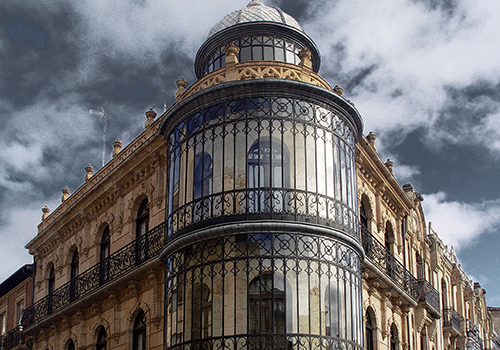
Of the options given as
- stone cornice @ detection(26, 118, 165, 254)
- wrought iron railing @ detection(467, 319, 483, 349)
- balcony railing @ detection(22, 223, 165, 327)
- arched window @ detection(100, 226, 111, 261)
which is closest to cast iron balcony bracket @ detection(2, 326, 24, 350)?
balcony railing @ detection(22, 223, 165, 327)

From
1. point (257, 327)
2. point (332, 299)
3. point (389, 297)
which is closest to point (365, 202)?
point (389, 297)

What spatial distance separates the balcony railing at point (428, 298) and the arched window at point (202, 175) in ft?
33.0

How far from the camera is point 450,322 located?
27.6m

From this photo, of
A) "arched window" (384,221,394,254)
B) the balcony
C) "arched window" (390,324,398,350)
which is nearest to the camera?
"arched window" (390,324,398,350)

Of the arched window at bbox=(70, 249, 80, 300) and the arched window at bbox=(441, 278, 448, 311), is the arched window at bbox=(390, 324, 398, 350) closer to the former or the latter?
the arched window at bbox=(70, 249, 80, 300)

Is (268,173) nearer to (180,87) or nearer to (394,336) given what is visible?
(180,87)

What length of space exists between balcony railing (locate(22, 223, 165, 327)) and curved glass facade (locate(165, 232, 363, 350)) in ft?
8.99

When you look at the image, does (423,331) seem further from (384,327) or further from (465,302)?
(465,302)

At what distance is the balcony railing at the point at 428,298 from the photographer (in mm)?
21578

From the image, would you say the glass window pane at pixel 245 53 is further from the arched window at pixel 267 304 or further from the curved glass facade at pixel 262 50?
the arched window at pixel 267 304

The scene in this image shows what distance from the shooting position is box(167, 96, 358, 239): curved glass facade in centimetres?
1405

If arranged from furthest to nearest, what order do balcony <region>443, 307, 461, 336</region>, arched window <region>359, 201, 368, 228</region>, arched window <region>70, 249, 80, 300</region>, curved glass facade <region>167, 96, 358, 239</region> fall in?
balcony <region>443, 307, 461, 336</region>
arched window <region>70, 249, 80, 300</region>
arched window <region>359, 201, 368, 228</region>
curved glass facade <region>167, 96, 358, 239</region>

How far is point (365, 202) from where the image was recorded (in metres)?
19.7

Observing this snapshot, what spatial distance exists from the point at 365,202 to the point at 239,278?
7.32 metres
